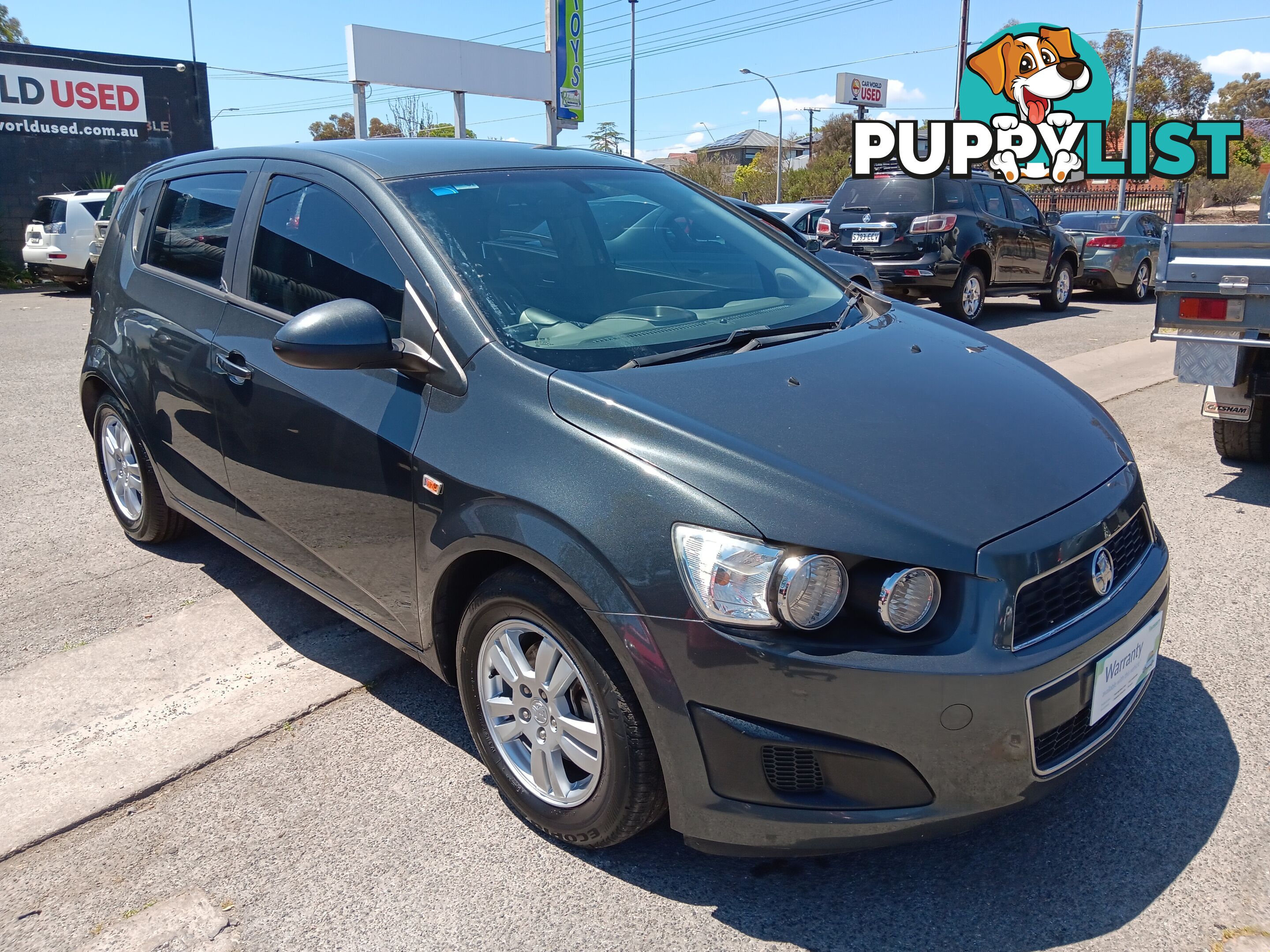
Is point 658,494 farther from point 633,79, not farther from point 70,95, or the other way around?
point 633,79

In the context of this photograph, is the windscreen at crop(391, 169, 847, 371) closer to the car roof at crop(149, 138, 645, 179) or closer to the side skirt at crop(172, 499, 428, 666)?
the car roof at crop(149, 138, 645, 179)

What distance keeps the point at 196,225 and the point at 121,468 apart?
1389 millimetres

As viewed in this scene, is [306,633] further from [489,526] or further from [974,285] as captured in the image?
[974,285]

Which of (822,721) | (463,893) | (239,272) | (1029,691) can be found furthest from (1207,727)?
(239,272)

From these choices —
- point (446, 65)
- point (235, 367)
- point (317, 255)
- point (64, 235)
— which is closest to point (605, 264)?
point (317, 255)

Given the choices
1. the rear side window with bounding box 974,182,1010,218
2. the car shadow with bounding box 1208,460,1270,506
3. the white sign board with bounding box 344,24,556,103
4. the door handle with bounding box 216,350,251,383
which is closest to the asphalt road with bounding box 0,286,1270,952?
the door handle with bounding box 216,350,251,383

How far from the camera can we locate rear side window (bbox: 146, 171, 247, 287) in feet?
12.2

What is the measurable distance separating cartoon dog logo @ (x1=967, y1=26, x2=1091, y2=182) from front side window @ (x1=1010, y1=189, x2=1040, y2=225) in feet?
33.7

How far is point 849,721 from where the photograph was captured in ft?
6.82

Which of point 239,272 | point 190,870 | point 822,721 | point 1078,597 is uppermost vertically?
point 239,272

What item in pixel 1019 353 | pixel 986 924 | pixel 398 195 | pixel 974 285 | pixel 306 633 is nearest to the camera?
pixel 986 924

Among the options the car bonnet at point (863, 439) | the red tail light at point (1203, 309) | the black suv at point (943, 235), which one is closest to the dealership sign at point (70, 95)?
the black suv at point (943, 235)

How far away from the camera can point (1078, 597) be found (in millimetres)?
2334

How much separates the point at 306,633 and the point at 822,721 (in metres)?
2.47
